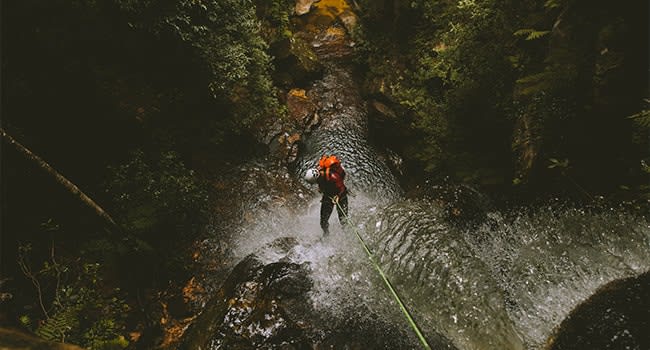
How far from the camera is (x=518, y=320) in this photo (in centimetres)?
469

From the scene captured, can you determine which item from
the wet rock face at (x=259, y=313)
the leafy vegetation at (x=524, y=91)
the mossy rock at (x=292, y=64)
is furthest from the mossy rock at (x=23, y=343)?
the mossy rock at (x=292, y=64)

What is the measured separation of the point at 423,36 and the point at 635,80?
582cm

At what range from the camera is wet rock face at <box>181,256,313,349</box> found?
404cm

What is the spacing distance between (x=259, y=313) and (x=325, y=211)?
9.91ft

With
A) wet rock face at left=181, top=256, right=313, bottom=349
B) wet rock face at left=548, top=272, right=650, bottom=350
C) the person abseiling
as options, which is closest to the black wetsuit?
the person abseiling

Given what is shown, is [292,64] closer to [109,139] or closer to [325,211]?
[325,211]

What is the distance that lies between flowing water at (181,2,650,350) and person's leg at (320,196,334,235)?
9.9 inches

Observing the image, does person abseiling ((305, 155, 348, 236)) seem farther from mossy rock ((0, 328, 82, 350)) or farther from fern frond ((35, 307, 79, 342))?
mossy rock ((0, 328, 82, 350))

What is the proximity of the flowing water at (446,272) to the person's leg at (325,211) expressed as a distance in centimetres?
25

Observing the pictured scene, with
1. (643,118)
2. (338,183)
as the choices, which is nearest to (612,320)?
(643,118)

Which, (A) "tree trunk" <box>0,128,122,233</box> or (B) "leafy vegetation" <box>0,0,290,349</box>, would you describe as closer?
(A) "tree trunk" <box>0,128,122,233</box>

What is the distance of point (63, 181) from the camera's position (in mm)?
4773

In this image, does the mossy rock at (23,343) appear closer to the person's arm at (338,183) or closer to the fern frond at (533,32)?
the person's arm at (338,183)

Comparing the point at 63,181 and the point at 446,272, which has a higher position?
the point at 63,181
